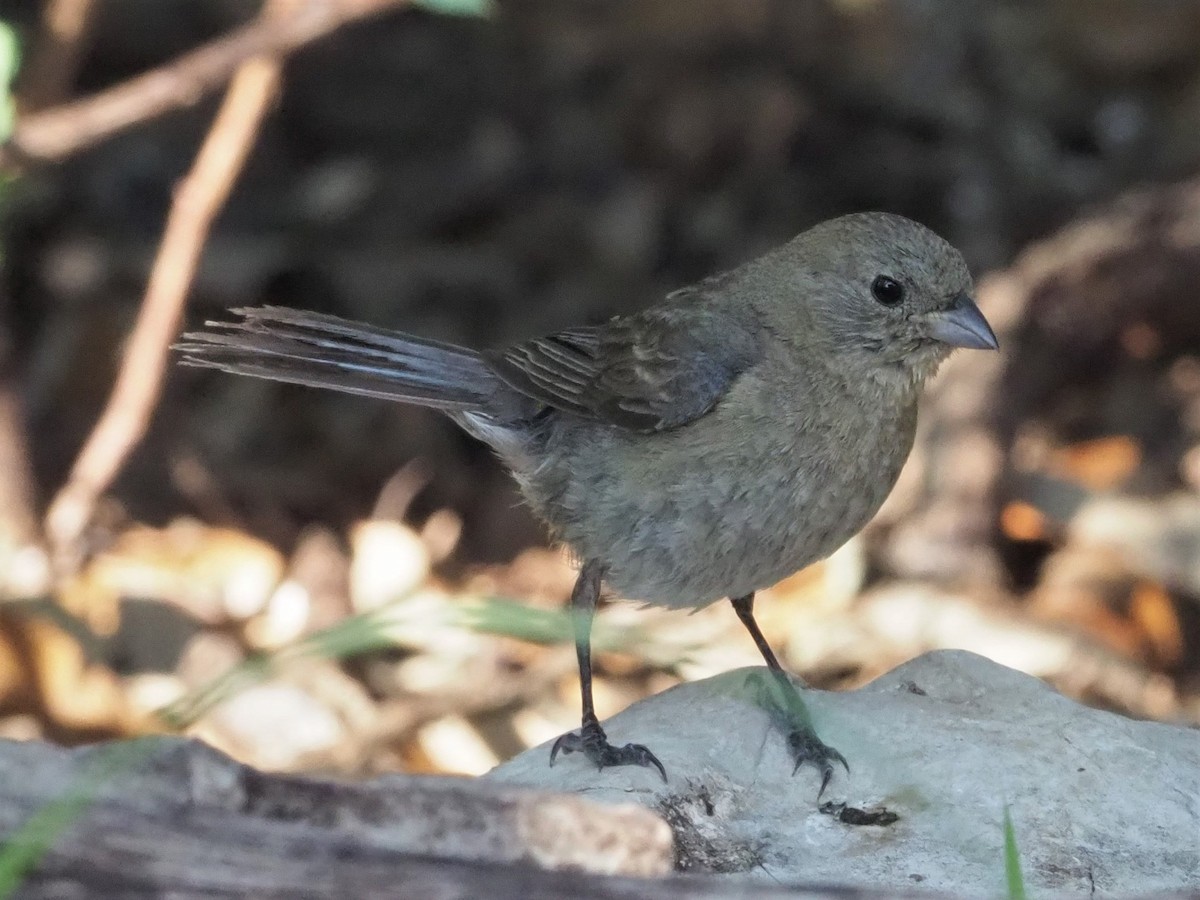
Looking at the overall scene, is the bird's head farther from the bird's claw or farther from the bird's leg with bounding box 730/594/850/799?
the bird's claw

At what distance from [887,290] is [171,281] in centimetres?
208

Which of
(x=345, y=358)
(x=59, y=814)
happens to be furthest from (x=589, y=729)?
(x=59, y=814)

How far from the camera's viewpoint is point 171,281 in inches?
175

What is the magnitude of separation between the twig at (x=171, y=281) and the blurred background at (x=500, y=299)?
1 cm

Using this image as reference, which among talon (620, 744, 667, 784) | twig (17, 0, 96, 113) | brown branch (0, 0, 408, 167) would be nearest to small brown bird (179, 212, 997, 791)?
talon (620, 744, 667, 784)

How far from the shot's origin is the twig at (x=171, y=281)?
4410mm

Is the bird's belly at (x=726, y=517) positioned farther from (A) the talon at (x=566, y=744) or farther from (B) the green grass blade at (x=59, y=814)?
(B) the green grass blade at (x=59, y=814)

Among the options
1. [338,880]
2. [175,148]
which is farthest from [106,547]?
[338,880]

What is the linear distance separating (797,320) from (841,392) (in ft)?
0.76

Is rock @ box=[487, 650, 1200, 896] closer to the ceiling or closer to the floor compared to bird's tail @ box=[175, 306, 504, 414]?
closer to the floor

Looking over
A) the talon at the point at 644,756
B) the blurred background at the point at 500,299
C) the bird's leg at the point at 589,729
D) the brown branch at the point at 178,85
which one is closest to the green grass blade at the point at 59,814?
the bird's leg at the point at 589,729

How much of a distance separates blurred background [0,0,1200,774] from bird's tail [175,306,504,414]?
0.75 meters

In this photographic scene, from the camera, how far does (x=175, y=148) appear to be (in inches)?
260

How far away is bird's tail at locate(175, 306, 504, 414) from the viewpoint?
351 cm
